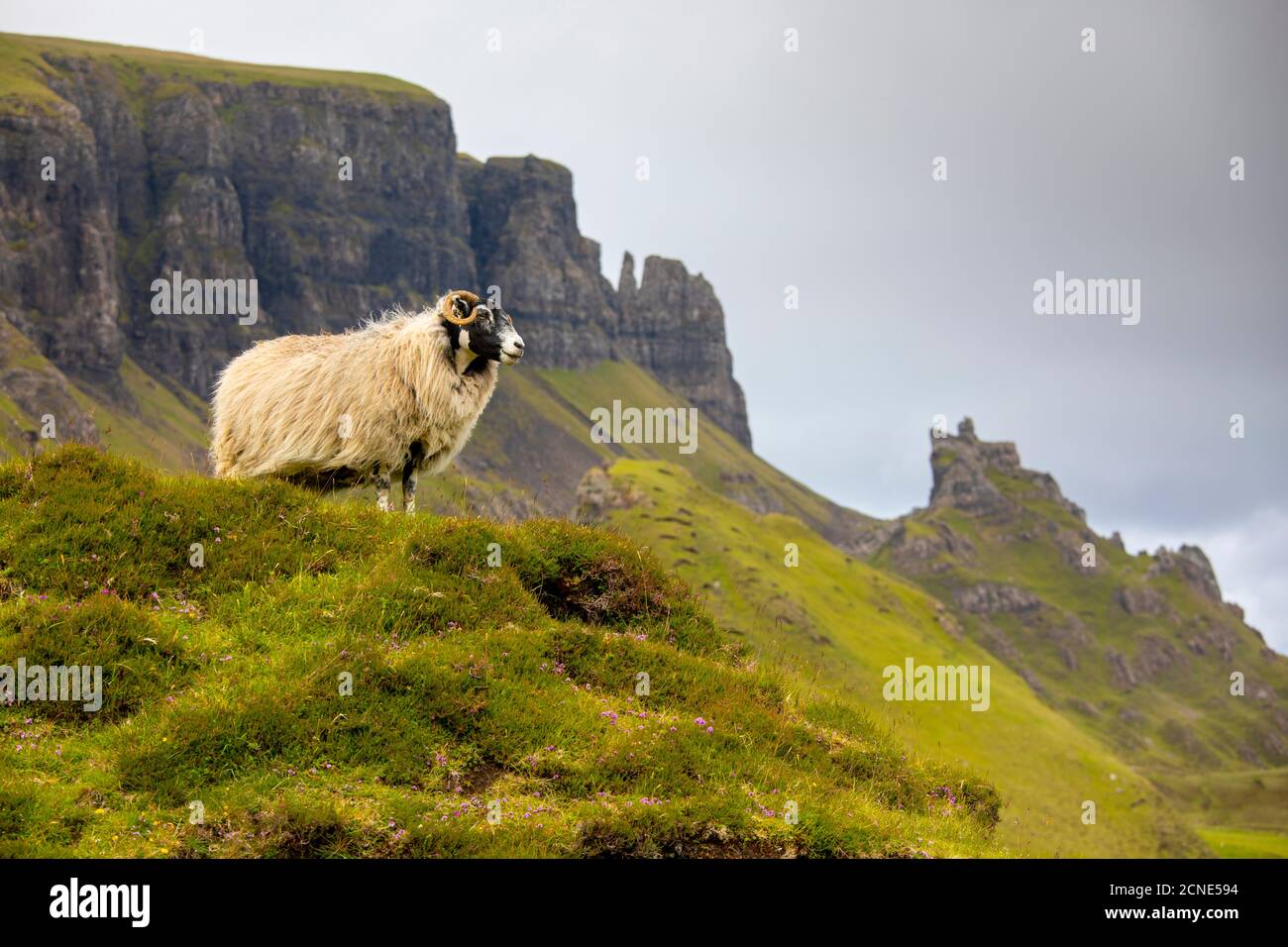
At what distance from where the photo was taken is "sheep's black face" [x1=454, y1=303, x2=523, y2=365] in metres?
18.7

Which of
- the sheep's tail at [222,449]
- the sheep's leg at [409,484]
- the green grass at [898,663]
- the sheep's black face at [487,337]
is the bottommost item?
the green grass at [898,663]

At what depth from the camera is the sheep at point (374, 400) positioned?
1827 cm

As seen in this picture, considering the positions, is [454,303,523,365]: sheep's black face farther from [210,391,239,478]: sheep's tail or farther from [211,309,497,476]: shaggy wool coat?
[210,391,239,478]: sheep's tail

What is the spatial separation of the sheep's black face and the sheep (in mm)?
22

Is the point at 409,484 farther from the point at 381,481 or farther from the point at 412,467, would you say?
the point at 381,481

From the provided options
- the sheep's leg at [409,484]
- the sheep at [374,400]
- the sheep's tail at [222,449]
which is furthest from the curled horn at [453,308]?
the sheep's tail at [222,449]

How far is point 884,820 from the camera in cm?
1241

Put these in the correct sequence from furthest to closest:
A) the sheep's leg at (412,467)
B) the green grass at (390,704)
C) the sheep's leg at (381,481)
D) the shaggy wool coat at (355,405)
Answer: the sheep's leg at (412,467)
the shaggy wool coat at (355,405)
the sheep's leg at (381,481)
the green grass at (390,704)

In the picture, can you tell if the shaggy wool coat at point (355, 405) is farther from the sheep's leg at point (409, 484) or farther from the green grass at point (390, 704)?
the green grass at point (390, 704)

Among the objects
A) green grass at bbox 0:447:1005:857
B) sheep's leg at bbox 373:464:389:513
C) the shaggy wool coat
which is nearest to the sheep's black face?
the shaggy wool coat

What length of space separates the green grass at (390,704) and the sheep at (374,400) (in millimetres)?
2472
